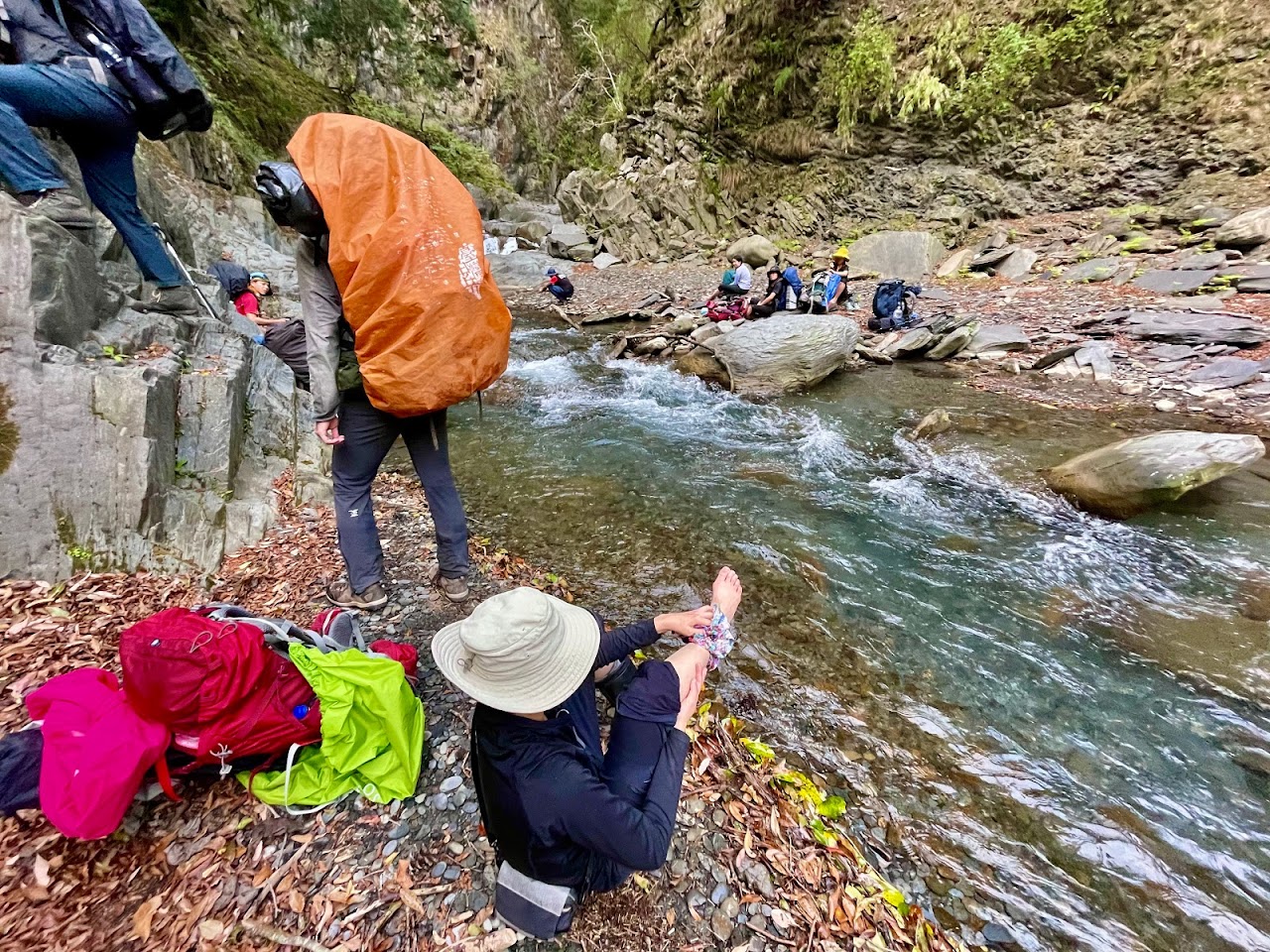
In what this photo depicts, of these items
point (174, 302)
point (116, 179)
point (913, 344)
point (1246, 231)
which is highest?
point (1246, 231)

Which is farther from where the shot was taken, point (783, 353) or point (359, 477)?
point (783, 353)

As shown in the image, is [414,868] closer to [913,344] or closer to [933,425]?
[933,425]

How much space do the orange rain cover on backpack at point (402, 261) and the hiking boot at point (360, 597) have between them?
50.4 inches

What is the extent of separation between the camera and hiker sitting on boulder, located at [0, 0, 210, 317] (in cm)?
364

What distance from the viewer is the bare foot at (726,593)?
2.63 metres

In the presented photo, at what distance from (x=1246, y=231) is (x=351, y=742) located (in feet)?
59.1

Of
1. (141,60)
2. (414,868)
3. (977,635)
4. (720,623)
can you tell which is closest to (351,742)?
(414,868)

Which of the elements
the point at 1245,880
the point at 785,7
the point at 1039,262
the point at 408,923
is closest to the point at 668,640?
the point at 408,923

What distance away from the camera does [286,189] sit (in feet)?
8.05

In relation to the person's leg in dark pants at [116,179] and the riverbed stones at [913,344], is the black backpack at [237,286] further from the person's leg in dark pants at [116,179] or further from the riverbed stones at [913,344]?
the riverbed stones at [913,344]

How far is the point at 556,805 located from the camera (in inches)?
66.9

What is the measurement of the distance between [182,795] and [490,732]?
1.51m

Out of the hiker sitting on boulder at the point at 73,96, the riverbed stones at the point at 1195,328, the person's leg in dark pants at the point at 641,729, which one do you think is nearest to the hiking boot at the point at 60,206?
the hiker sitting on boulder at the point at 73,96

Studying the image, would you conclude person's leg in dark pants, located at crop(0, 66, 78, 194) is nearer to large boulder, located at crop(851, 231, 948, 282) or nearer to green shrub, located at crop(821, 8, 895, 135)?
large boulder, located at crop(851, 231, 948, 282)
